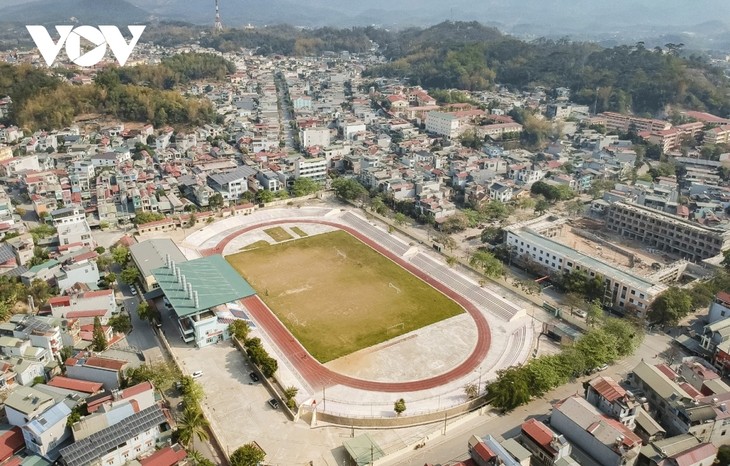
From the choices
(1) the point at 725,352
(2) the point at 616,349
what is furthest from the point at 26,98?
(1) the point at 725,352

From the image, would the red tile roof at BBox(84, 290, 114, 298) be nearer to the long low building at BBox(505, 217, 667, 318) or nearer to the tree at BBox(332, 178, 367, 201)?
the tree at BBox(332, 178, 367, 201)

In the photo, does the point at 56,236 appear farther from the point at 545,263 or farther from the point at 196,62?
the point at 196,62

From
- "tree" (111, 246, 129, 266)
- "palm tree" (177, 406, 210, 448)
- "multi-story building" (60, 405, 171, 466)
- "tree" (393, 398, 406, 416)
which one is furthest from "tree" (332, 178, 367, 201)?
"multi-story building" (60, 405, 171, 466)

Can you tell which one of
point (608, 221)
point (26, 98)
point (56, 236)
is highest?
point (26, 98)

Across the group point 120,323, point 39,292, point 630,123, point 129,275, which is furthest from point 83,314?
point 630,123

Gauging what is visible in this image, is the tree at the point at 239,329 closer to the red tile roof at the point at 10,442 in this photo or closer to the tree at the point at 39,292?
the red tile roof at the point at 10,442

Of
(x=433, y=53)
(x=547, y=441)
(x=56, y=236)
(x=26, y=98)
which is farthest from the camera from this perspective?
(x=433, y=53)
